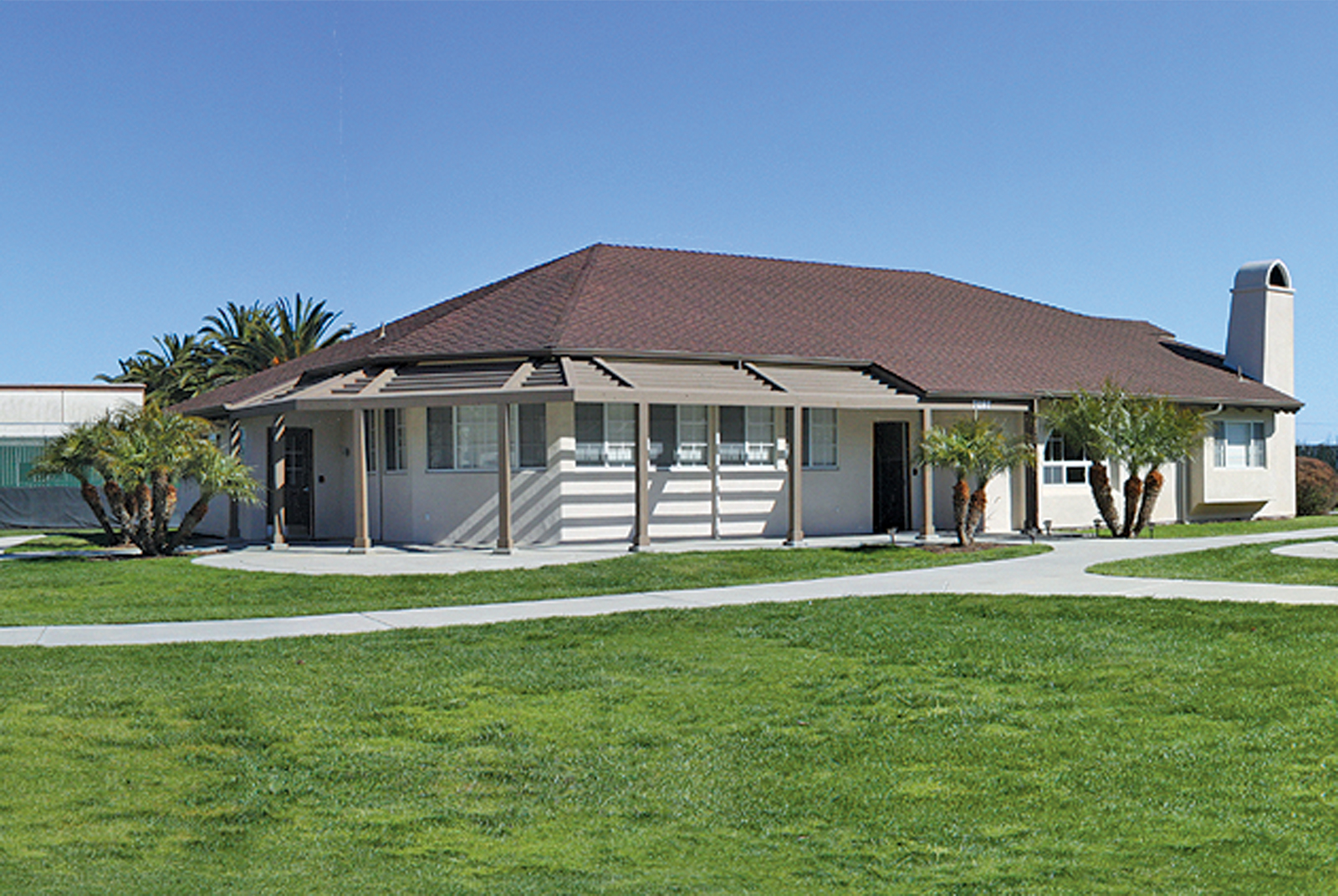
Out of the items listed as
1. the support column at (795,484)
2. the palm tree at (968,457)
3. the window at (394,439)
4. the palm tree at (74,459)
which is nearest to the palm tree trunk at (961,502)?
the palm tree at (968,457)

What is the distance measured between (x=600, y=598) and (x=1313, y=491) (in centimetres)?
2440

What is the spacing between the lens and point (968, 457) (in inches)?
825

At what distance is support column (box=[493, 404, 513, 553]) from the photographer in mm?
20391

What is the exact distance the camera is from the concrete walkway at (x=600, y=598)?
41.7ft

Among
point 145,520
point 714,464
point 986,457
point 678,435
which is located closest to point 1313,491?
point 986,457

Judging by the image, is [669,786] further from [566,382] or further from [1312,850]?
[566,382]

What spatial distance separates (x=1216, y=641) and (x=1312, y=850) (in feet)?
16.4

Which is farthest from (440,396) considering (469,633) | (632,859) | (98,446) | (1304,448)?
(1304,448)

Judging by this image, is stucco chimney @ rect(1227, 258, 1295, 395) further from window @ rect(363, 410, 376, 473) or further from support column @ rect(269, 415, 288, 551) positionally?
support column @ rect(269, 415, 288, 551)

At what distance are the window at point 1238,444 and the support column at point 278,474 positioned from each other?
20.2 metres

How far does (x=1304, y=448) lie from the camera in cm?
3803

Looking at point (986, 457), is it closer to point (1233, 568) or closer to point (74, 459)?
point (1233, 568)

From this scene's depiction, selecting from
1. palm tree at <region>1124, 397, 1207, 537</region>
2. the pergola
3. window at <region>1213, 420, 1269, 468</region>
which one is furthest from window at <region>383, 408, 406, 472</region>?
window at <region>1213, 420, 1269, 468</region>

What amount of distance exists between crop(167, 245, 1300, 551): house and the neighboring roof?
0.08 meters
